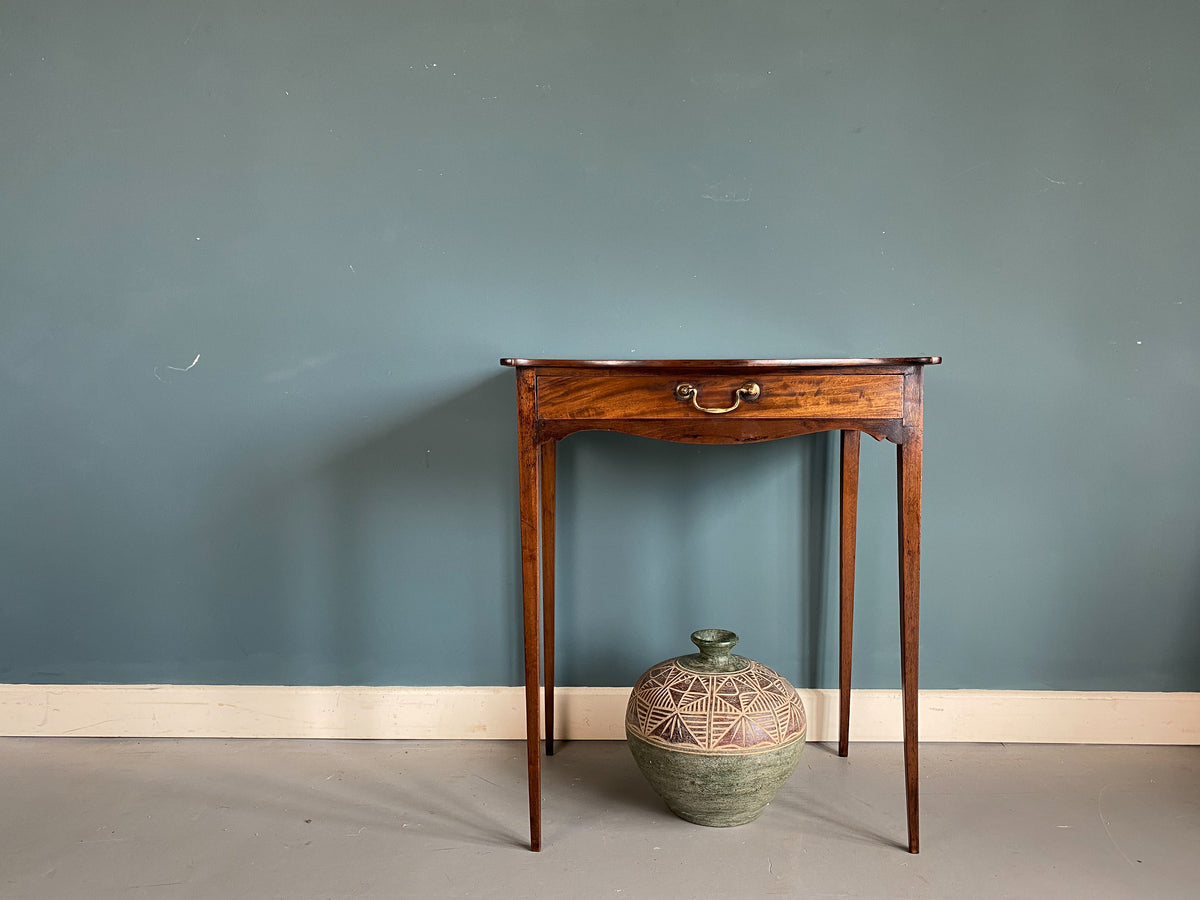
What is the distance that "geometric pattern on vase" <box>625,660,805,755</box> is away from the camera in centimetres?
157

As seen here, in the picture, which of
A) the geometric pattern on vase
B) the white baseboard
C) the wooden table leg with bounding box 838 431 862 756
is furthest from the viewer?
the white baseboard

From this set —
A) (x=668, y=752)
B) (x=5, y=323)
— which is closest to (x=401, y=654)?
(x=668, y=752)

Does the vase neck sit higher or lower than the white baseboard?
higher

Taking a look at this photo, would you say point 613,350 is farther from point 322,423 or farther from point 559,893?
point 559,893

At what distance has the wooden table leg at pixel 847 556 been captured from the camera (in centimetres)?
194

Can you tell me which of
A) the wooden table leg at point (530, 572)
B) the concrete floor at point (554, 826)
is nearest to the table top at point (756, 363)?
the wooden table leg at point (530, 572)

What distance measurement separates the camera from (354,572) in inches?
81.7

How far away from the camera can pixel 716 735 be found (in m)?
1.57

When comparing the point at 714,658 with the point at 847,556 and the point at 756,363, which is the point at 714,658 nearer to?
the point at 847,556

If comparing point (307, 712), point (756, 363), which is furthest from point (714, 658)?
point (307, 712)

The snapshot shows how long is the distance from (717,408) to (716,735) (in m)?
0.59

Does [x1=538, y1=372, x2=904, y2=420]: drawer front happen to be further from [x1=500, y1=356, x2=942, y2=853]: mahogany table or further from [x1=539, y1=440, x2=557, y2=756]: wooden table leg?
[x1=539, y1=440, x2=557, y2=756]: wooden table leg

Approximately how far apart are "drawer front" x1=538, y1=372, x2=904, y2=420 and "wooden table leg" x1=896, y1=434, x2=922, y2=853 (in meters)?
0.11

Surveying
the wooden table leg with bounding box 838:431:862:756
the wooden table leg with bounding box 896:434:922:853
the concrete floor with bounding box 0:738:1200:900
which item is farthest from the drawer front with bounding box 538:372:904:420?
the concrete floor with bounding box 0:738:1200:900
